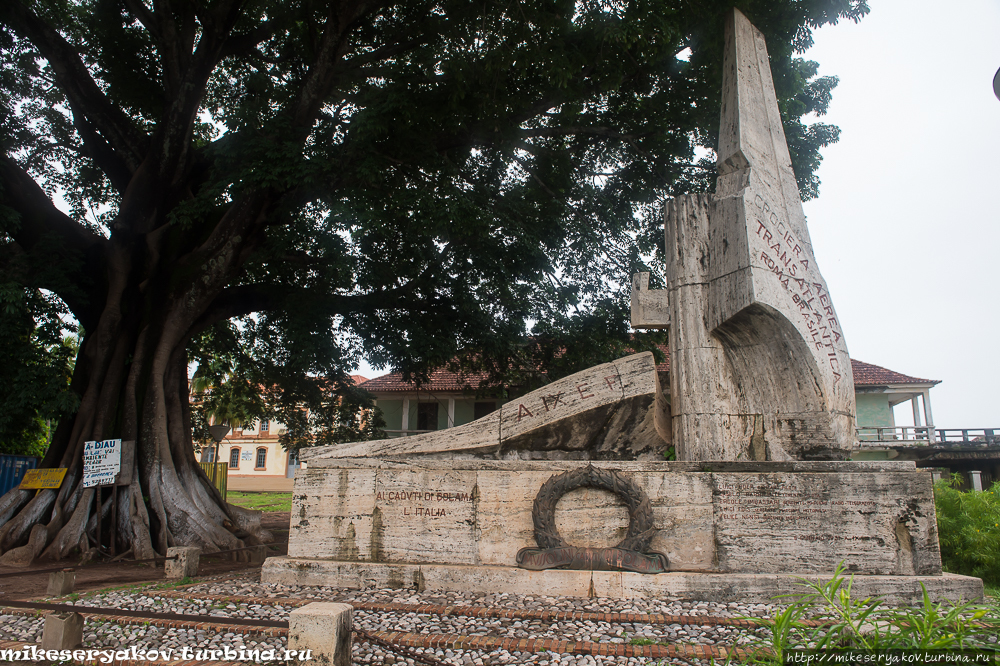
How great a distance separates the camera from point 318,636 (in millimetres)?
2973

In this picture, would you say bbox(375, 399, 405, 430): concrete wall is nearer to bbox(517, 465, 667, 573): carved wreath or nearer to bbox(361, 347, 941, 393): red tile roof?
bbox(361, 347, 941, 393): red tile roof

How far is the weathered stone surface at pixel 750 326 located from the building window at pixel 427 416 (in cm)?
1635

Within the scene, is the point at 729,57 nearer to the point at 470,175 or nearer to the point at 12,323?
the point at 470,175

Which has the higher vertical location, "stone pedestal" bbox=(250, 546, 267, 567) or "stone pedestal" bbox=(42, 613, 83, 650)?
"stone pedestal" bbox=(42, 613, 83, 650)

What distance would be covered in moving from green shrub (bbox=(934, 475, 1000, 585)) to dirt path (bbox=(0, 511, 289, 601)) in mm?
8055

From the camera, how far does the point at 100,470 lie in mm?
8219

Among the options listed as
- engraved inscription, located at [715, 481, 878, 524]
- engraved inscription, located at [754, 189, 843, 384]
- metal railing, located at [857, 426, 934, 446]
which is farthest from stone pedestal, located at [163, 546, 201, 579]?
metal railing, located at [857, 426, 934, 446]

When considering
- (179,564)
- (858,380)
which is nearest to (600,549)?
(179,564)

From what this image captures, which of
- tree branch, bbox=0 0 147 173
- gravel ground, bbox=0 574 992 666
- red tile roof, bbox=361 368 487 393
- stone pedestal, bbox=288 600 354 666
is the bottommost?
gravel ground, bbox=0 574 992 666

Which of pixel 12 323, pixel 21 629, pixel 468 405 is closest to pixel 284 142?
pixel 12 323

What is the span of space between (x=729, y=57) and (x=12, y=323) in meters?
9.68

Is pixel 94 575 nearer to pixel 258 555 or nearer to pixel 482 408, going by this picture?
pixel 258 555

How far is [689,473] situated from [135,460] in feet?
26.3

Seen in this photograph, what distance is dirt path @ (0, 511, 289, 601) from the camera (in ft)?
20.2
